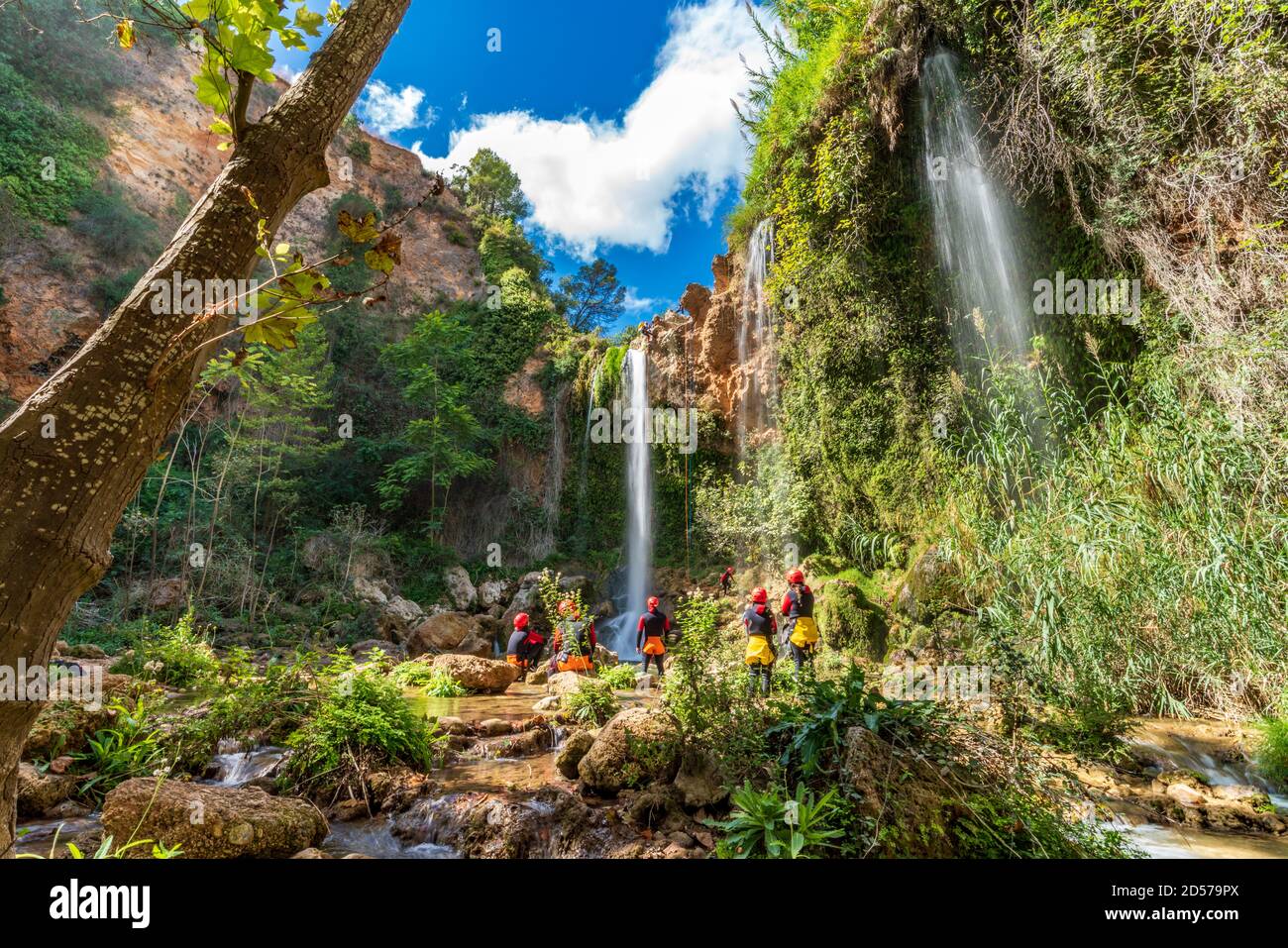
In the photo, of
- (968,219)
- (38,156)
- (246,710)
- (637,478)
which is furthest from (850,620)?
(38,156)

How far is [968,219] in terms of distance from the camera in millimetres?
11250

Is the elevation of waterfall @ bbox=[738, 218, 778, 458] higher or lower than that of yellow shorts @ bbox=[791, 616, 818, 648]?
higher

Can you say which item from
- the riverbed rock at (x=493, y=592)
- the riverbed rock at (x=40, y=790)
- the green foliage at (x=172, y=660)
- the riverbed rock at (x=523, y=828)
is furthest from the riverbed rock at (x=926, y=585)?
the riverbed rock at (x=493, y=592)

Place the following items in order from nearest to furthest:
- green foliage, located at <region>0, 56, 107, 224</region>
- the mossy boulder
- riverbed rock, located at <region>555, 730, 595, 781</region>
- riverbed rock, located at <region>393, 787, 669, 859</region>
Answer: riverbed rock, located at <region>393, 787, 669, 859</region>
riverbed rock, located at <region>555, 730, 595, 781</region>
the mossy boulder
green foliage, located at <region>0, 56, 107, 224</region>

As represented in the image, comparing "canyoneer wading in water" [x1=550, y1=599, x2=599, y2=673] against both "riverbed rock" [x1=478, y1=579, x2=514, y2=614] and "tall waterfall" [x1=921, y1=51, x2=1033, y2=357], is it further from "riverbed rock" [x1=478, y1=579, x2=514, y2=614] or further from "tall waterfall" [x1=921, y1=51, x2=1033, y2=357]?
"tall waterfall" [x1=921, y1=51, x2=1033, y2=357]

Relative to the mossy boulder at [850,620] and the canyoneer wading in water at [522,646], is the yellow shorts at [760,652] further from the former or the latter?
the canyoneer wading in water at [522,646]

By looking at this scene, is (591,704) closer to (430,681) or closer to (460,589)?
(430,681)

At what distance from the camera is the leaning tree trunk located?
1274mm

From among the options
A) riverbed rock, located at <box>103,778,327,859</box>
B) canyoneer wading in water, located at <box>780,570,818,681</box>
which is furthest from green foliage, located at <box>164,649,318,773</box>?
canyoneer wading in water, located at <box>780,570,818,681</box>

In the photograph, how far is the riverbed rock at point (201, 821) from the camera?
10.1ft

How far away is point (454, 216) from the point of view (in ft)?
103

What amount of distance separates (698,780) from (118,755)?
14.2ft

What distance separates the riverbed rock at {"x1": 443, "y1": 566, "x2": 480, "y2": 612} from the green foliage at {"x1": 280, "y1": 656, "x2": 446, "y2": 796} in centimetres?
1277

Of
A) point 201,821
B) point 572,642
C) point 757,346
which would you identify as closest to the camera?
point 201,821
